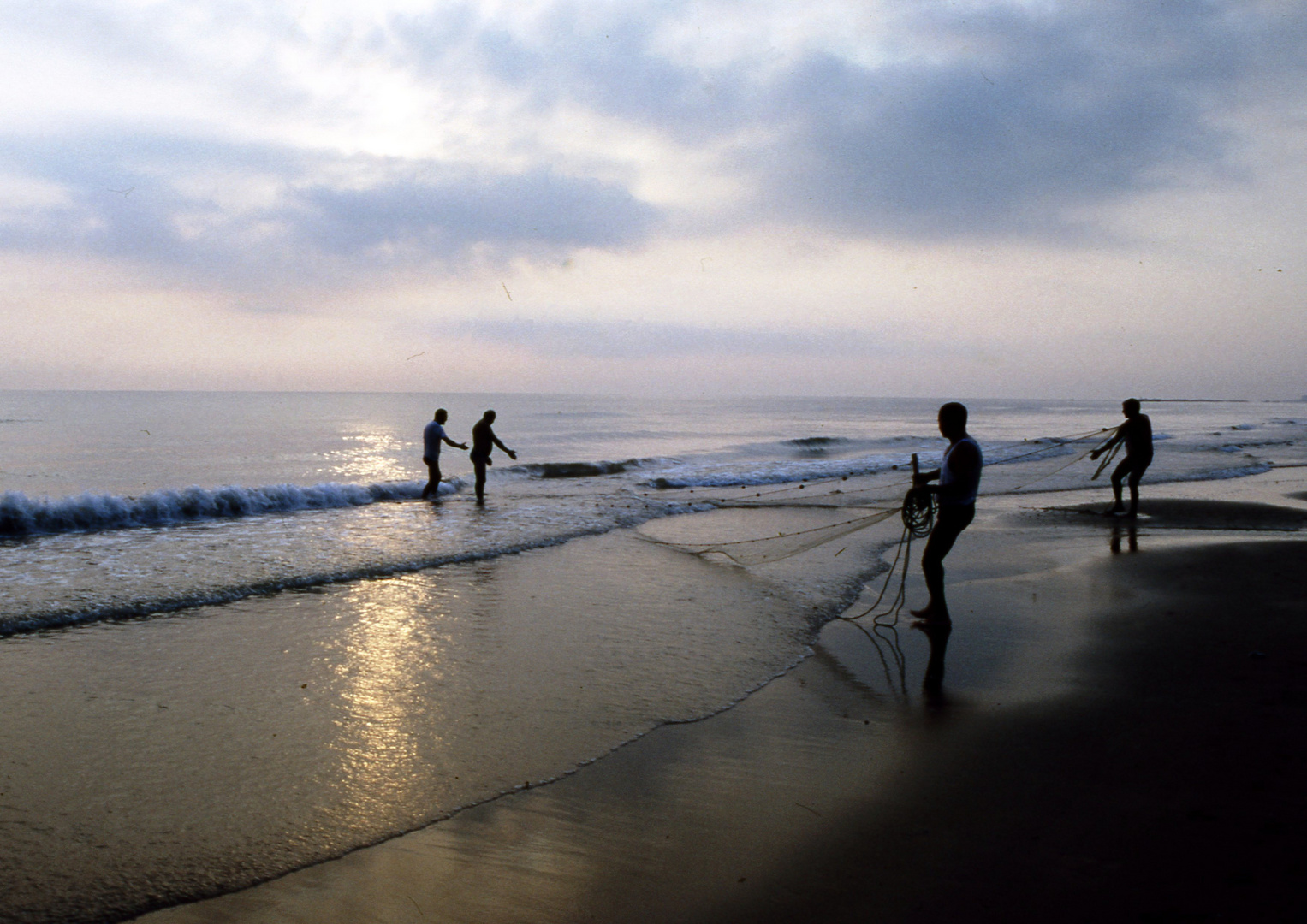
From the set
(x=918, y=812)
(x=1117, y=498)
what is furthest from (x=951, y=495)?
(x=1117, y=498)

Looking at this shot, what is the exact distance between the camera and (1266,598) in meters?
7.15

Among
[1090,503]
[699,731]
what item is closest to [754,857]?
[699,731]

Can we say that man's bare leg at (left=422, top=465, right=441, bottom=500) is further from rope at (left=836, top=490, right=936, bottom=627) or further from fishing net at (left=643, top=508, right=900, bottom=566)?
rope at (left=836, top=490, right=936, bottom=627)

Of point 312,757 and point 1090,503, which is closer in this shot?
point 312,757

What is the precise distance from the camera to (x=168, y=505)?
551 inches

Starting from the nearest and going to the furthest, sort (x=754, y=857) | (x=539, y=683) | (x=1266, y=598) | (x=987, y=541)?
(x=754, y=857)
(x=539, y=683)
(x=1266, y=598)
(x=987, y=541)

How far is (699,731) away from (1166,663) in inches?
142

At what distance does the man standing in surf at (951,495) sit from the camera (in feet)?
20.5

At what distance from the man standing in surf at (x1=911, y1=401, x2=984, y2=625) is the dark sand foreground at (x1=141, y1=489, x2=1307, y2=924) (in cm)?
63

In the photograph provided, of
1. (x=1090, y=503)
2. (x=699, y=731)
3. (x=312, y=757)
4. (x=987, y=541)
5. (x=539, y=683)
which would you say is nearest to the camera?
(x=312, y=757)

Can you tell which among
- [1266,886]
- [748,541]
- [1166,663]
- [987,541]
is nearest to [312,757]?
[1266,886]

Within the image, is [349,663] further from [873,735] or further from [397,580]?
[873,735]

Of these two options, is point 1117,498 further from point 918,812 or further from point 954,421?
point 918,812

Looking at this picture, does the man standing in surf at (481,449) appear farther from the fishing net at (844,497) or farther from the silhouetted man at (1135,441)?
the silhouetted man at (1135,441)
